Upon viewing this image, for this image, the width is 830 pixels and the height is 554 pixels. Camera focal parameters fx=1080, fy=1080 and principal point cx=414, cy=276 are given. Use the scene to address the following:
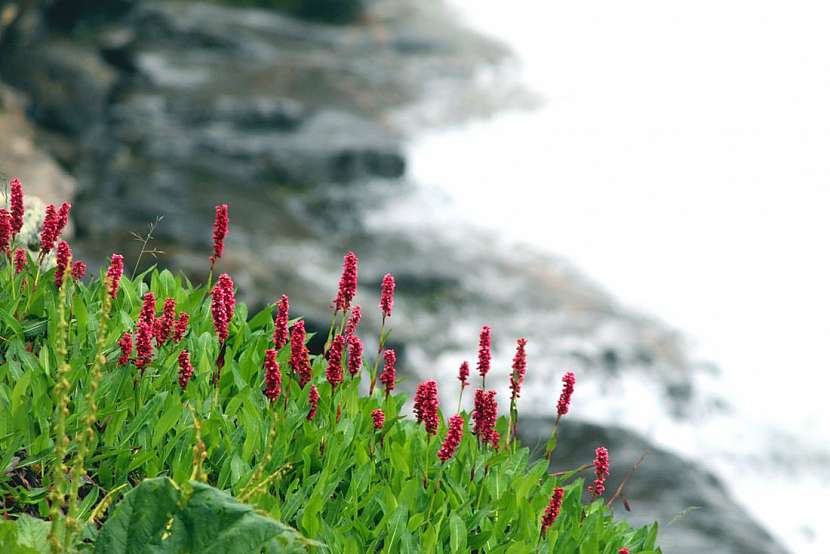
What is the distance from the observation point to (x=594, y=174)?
16.8 metres

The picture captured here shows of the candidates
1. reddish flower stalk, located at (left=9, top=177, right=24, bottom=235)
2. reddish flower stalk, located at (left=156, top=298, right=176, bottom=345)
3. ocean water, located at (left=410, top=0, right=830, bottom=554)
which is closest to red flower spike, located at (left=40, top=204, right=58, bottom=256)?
reddish flower stalk, located at (left=9, top=177, right=24, bottom=235)

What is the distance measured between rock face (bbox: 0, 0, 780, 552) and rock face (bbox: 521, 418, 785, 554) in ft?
0.10

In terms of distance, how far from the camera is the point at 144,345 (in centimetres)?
375

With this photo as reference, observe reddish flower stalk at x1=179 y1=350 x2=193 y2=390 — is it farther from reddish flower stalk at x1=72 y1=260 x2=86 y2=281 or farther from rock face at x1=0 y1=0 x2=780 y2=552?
rock face at x1=0 y1=0 x2=780 y2=552

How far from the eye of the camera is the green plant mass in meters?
3.25

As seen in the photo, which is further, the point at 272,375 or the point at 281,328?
the point at 281,328

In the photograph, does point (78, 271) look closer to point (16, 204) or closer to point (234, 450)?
point (16, 204)

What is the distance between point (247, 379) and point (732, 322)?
10274mm

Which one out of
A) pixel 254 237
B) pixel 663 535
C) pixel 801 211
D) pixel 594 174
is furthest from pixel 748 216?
pixel 663 535

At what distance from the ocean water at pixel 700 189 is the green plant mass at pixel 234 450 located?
6.61 meters

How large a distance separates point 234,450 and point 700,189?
14.0 m

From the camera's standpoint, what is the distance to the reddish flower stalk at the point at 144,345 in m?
3.73

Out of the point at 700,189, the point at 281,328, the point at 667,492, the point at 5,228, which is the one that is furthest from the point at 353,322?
the point at 700,189

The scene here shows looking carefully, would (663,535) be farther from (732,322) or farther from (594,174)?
(594,174)
